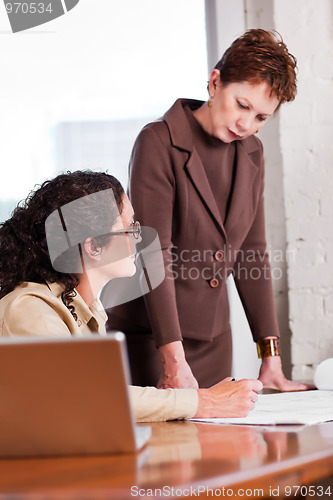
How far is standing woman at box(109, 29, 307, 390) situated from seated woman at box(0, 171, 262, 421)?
0.68ft

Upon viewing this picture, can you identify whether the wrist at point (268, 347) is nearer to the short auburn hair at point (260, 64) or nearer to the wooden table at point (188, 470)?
the short auburn hair at point (260, 64)

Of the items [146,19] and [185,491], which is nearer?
[185,491]

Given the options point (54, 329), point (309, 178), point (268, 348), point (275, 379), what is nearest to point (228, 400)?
point (54, 329)

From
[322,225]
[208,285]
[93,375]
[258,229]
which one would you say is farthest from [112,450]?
[322,225]

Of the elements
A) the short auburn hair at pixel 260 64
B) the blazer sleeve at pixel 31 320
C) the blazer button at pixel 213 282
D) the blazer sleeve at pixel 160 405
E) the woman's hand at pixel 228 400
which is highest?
the short auburn hair at pixel 260 64

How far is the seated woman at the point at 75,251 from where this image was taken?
4.14ft

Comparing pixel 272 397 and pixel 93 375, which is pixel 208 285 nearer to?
pixel 272 397

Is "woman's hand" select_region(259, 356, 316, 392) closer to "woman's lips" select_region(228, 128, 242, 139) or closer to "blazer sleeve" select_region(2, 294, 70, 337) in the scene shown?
"woman's lips" select_region(228, 128, 242, 139)

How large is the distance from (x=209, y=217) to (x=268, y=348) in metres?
0.40

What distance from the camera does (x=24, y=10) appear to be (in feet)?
8.30

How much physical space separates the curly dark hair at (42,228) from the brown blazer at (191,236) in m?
0.25

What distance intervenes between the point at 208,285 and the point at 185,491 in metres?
1.22

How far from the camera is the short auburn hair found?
5.58 feet

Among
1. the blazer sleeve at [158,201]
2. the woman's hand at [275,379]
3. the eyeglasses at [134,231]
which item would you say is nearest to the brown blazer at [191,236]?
the blazer sleeve at [158,201]
